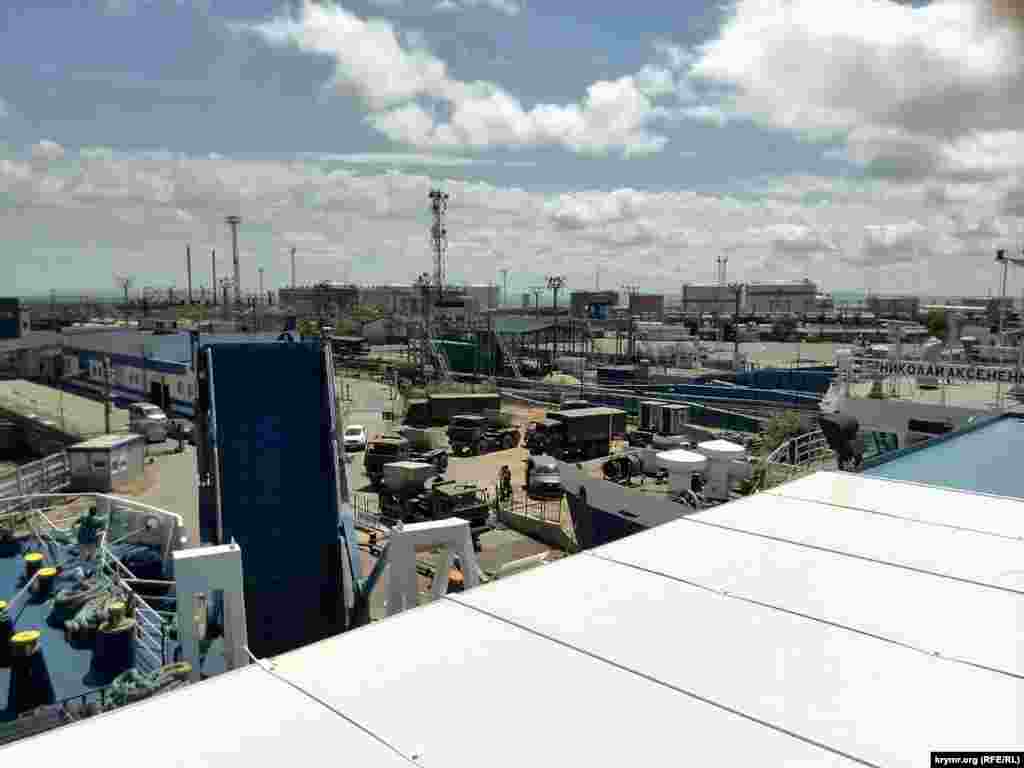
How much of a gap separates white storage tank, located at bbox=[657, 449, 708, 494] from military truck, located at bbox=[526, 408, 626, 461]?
10.8m

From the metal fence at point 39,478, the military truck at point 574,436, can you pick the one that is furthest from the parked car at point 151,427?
the military truck at point 574,436

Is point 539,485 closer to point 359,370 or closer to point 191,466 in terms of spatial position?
point 191,466

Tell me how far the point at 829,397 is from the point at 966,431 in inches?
324

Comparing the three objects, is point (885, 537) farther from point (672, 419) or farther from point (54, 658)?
point (672, 419)

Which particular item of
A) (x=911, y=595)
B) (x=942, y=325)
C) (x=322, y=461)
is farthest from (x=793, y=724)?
(x=942, y=325)

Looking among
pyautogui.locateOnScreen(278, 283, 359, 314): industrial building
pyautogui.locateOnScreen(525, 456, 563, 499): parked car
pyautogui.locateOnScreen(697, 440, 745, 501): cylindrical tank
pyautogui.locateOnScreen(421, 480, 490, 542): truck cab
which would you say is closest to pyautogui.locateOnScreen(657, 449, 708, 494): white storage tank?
pyautogui.locateOnScreen(697, 440, 745, 501): cylindrical tank

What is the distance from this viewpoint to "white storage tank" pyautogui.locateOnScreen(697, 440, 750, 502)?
1817 cm

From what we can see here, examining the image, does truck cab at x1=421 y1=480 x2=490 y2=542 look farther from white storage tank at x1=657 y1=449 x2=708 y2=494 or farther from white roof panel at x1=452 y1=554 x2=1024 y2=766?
white roof panel at x1=452 y1=554 x2=1024 y2=766

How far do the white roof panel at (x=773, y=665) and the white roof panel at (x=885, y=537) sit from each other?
1.61 m

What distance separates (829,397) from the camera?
68.4 feet

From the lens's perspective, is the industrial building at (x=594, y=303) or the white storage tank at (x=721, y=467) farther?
the industrial building at (x=594, y=303)

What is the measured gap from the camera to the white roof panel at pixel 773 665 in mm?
3162

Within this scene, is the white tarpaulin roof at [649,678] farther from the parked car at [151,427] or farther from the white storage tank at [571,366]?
the white storage tank at [571,366]
